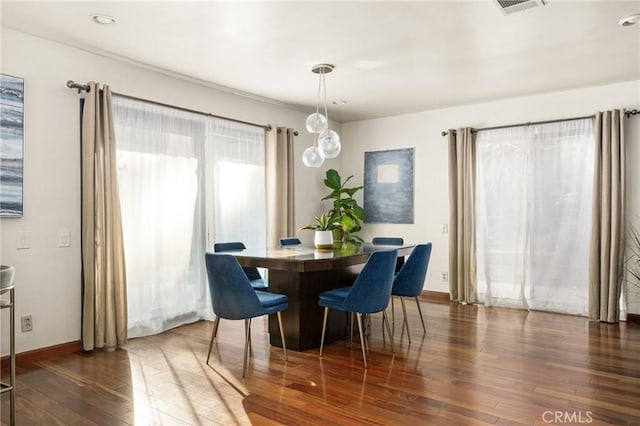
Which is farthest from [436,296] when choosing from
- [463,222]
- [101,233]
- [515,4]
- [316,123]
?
[101,233]

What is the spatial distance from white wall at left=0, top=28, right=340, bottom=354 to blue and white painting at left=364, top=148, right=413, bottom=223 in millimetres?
3948

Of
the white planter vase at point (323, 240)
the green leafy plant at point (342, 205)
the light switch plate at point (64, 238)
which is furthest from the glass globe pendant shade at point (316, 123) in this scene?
the light switch plate at point (64, 238)

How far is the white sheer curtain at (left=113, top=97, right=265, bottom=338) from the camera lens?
4266mm

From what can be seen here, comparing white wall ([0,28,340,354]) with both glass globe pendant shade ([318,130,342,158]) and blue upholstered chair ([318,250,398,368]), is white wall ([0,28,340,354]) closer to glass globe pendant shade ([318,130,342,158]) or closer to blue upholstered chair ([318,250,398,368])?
glass globe pendant shade ([318,130,342,158])

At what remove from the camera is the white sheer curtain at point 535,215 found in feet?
17.1

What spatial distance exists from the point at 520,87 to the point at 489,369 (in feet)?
11.1

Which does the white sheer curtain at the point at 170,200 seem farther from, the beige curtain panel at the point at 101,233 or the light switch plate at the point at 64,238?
the light switch plate at the point at 64,238

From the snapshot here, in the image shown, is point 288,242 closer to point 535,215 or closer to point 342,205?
point 342,205

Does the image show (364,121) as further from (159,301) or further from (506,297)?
(159,301)

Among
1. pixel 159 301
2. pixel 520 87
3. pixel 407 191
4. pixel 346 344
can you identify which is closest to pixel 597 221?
pixel 520 87

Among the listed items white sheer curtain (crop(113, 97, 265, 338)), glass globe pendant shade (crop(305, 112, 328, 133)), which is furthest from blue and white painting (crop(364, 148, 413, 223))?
glass globe pendant shade (crop(305, 112, 328, 133))

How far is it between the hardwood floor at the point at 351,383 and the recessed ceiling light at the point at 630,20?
2.63 metres

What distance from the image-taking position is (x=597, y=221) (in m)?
4.97

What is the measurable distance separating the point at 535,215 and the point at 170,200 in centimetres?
430
